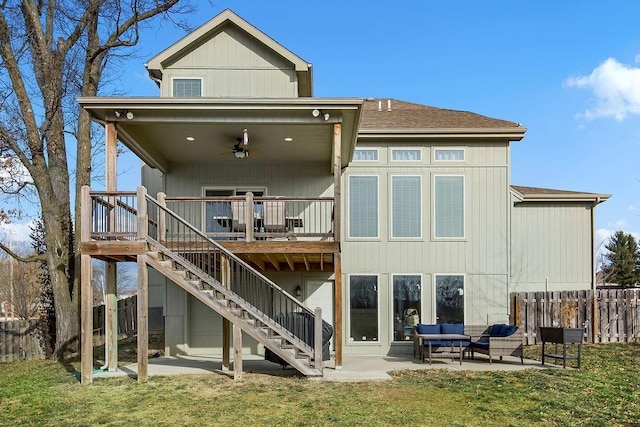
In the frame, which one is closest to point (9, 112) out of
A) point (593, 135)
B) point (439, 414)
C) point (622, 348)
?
point (439, 414)

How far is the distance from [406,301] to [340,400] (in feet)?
17.8

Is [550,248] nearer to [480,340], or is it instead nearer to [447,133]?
[480,340]

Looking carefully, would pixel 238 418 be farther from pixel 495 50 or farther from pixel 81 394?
pixel 495 50

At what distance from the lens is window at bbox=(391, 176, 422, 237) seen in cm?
1247

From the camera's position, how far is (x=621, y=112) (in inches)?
781

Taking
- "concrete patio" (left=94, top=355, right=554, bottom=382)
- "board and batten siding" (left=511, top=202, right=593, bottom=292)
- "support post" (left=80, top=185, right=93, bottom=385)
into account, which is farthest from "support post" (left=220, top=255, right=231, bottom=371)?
"board and batten siding" (left=511, top=202, right=593, bottom=292)

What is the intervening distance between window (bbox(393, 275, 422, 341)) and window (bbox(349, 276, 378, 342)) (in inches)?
18.8

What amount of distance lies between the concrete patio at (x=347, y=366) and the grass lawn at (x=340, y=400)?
43 cm

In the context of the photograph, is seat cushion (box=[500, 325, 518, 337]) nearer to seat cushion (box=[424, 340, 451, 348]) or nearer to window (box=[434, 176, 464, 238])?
seat cushion (box=[424, 340, 451, 348])

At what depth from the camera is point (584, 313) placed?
12891mm

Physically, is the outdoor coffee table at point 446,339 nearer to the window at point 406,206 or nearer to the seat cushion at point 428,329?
the seat cushion at point 428,329

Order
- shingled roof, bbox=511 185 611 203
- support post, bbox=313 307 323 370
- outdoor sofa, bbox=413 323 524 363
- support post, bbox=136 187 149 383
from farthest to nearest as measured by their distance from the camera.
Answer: shingled roof, bbox=511 185 611 203 → outdoor sofa, bbox=413 323 524 363 → support post, bbox=313 307 323 370 → support post, bbox=136 187 149 383

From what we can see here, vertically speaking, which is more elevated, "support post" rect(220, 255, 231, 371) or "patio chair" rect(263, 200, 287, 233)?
"patio chair" rect(263, 200, 287, 233)

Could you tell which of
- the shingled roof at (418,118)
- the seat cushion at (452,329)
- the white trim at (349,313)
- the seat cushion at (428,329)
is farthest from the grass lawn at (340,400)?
the shingled roof at (418,118)
